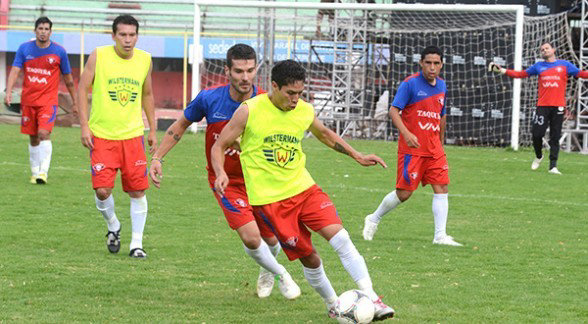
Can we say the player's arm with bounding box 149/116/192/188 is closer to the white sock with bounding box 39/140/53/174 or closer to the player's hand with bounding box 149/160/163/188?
the player's hand with bounding box 149/160/163/188

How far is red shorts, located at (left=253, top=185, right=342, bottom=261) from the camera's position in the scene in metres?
6.62

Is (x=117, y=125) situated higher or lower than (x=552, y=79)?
lower

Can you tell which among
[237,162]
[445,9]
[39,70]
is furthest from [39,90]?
[445,9]

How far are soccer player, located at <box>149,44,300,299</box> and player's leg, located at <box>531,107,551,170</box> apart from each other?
11545 millimetres

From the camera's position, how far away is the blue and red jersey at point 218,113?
24.5ft

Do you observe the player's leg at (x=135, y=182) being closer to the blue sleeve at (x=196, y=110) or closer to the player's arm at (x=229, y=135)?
the blue sleeve at (x=196, y=110)

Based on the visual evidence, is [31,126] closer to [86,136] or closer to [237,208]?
[86,136]

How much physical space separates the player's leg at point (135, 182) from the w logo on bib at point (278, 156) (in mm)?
2468

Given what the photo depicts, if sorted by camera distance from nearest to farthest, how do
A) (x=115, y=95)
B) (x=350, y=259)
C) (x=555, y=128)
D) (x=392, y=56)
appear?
(x=350, y=259) < (x=115, y=95) < (x=555, y=128) < (x=392, y=56)

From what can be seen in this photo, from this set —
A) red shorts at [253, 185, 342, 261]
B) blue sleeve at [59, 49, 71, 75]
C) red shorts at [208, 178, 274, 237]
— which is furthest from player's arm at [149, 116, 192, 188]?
blue sleeve at [59, 49, 71, 75]

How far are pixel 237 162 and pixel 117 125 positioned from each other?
190 cm

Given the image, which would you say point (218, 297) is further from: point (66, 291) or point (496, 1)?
point (496, 1)

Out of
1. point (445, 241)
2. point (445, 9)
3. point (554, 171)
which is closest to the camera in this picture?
point (445, 241)

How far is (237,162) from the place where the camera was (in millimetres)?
7453
